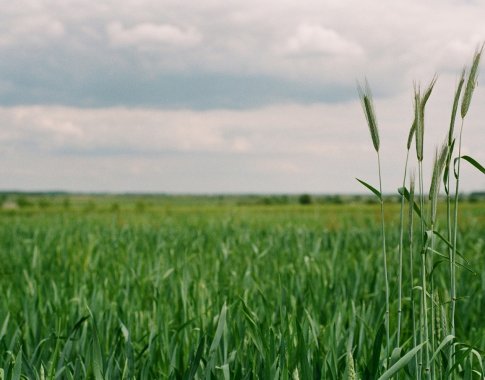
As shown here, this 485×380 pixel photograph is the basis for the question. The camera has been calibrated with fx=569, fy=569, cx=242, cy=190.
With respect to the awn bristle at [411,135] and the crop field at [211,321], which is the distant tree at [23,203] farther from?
the awn bristle at [411,135]

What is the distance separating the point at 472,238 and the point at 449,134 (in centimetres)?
875

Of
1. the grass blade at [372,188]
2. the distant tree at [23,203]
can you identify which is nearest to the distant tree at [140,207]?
the distant tree at [23,203]

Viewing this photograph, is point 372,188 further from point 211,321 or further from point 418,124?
point 211,321

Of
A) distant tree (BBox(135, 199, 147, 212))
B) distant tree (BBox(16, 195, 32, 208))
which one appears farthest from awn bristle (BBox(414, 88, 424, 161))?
distant tree (BBox(16, 195, 32, 208))

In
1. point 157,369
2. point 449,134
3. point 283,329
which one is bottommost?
point 157,369

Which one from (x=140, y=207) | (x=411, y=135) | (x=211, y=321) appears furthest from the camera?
(x=140, y=207)

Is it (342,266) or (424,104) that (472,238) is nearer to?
(342,266)

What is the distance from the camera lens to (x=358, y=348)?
2.51 m

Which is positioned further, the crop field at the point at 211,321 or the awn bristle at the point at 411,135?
the crop field at the point at 211,321

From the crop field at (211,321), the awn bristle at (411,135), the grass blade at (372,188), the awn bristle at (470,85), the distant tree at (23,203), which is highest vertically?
the awn bristle at (470,85)

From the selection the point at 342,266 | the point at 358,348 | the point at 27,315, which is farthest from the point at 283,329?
the point at 342,266

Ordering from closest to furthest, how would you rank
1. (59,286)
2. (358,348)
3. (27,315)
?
(358,348) → (27,315) → (59,286)

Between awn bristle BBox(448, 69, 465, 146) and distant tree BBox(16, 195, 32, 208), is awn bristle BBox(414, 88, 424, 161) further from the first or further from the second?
distant tree BBox(16, 195, 32, 208)

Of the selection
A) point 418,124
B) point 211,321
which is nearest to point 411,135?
point 418,124
